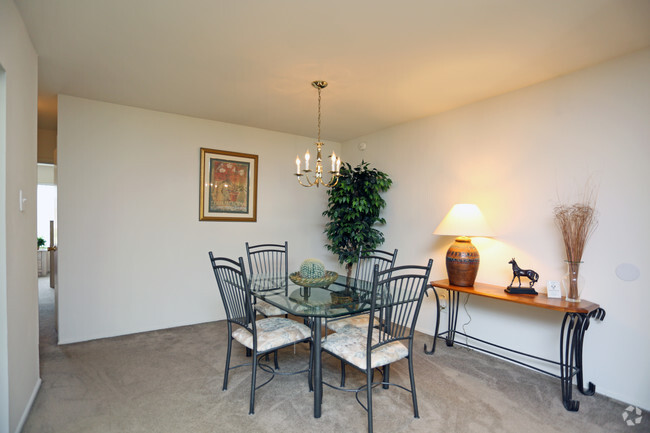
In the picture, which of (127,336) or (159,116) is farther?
(159,116)

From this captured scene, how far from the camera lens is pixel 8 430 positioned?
1.77 m

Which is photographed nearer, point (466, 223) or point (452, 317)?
point (466, 223)

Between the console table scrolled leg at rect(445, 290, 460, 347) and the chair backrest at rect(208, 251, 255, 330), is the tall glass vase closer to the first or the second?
the console table scrolled leg at rect(445, 290, 460, 347)

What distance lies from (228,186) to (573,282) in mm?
3626

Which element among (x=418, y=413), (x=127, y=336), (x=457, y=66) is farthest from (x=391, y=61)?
(x=127, y=336)

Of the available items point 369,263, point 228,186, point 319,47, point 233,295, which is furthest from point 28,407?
point 369,263

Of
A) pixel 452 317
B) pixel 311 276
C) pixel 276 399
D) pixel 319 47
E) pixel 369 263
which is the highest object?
pixel 319 47

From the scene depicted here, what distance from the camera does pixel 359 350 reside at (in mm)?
2061

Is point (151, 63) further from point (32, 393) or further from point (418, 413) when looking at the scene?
point (418, 413)

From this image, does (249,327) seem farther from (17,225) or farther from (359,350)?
(17,225)

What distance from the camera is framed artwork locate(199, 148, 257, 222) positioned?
13.3 feet

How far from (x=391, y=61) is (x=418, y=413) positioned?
248cm

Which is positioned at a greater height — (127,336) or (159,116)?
(159,116)

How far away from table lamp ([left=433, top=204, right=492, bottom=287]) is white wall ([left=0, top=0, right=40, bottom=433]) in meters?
→ 3.07
